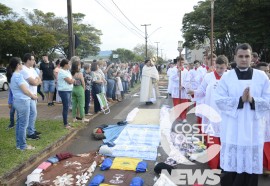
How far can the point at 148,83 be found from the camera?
14328 millimetres

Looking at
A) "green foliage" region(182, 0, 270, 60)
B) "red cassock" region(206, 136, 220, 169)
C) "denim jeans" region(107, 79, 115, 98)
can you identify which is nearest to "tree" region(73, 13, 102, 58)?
"green foliage" region(182, 0, 270, 60)

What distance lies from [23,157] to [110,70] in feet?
28.4

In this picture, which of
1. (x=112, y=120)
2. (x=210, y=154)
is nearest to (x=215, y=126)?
(x=210, y=154)

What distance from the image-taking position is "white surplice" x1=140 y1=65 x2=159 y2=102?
46.5 feet

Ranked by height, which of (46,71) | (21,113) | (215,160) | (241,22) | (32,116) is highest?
(241,22)

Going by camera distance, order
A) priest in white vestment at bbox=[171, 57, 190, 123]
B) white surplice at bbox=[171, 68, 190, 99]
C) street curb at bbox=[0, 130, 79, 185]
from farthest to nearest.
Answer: white surplice at bbox=[171, 68, 190, 99], priest in white vestment at bbox=[171, 57, 190, 123], street curb at bbox=[0, 130, 79, 185]

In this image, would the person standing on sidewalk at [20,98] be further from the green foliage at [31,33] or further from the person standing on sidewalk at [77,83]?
the green foliage at [31,33]

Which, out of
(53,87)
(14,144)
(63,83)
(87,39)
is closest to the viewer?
(14,144)

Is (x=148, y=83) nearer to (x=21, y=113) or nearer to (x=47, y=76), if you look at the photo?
(x=47, y=76)

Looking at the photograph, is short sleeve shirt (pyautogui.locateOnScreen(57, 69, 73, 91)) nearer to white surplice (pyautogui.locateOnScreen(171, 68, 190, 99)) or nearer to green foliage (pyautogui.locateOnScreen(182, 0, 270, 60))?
white surplice (pyautogui.locateOnScreen(171, 68, 190, 99))

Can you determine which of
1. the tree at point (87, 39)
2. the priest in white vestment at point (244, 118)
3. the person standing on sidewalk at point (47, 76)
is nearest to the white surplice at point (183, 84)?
the person standing on sidewalk at point (47, 76)

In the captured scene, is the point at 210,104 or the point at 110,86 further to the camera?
the point at 110,86

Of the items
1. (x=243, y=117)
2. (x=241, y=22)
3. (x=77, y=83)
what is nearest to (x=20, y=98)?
(x=77, y=83)

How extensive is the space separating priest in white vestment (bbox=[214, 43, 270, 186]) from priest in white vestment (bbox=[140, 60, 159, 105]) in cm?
985
